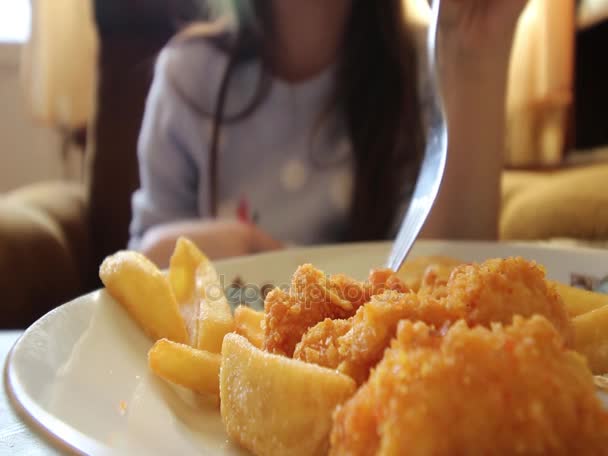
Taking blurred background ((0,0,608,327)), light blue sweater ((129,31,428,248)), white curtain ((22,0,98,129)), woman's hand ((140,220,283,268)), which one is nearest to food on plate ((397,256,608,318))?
woman's hand ((140,220,283,268))

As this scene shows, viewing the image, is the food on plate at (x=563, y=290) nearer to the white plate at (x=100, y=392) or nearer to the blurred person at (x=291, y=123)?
the white plate at (x=100, y=392)

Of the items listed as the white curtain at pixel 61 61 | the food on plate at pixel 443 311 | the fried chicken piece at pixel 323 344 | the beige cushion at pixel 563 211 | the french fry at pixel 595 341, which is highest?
the white curtain at pixel 61 61

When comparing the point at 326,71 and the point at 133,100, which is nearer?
the point at 326,71

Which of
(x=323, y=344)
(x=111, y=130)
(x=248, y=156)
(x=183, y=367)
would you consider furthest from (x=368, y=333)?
(x=111, y=130)

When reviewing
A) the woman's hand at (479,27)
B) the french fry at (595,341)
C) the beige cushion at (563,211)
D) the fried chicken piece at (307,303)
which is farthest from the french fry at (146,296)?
the beige cushion at (563,211)

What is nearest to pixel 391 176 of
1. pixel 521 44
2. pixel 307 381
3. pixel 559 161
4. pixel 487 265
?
pixel 487 265

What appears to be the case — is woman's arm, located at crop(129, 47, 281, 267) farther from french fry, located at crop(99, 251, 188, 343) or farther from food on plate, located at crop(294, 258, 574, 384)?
food on plate, located at crop(294, 258, 574, 384)

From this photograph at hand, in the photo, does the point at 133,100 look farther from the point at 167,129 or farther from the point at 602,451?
the point at 602,451

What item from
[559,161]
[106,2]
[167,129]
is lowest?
[559,161]
